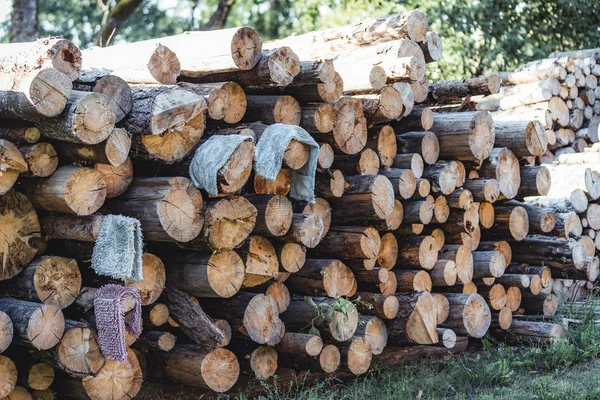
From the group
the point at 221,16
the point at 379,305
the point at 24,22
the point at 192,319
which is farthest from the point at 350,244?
the point at 221,16

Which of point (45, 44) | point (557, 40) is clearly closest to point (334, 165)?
point (45, 44)

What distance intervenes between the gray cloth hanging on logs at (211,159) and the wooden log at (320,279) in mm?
1252

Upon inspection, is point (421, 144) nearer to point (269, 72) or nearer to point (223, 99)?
point (269, 72)

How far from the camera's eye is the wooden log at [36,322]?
147 inches

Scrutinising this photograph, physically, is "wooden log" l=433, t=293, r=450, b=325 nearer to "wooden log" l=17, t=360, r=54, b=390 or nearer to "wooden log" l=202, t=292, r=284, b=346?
"wooden log" l=202, t=292, r=284, b=346

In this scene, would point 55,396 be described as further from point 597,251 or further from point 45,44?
point 597,251

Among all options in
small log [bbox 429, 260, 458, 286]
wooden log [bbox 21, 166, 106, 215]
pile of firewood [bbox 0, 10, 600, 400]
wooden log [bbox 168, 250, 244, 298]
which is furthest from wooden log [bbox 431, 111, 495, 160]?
wooden log [bbox 21, 166, 106, 215]

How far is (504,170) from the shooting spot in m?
6.18

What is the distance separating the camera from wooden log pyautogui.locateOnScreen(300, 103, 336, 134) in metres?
4.93

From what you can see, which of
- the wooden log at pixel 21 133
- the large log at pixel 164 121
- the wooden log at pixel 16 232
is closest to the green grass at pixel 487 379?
the wooden log at pixel 16 232

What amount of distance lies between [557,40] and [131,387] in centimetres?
1260

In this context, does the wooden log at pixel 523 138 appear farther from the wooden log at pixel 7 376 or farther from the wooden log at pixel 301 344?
the wooden log at pixel 7 376

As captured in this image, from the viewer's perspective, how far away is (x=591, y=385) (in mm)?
4828

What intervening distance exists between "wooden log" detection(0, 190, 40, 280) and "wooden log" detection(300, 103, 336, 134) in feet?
5.74
